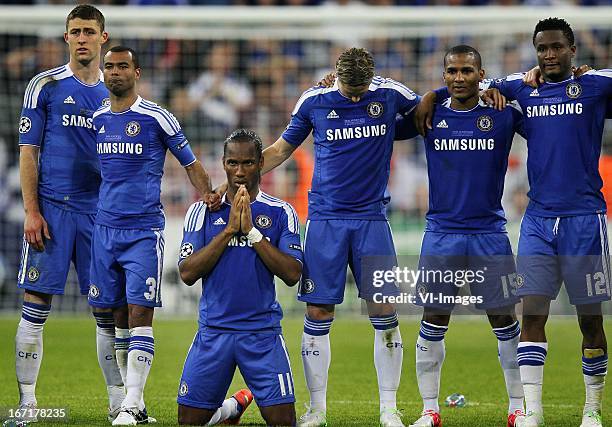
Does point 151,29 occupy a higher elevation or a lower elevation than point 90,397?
higher

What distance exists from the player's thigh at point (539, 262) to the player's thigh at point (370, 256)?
0.87 metres

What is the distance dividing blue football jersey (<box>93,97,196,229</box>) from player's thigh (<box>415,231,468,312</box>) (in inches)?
73.7

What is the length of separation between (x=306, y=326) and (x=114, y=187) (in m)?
1.62

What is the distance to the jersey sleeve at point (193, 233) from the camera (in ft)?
23.9

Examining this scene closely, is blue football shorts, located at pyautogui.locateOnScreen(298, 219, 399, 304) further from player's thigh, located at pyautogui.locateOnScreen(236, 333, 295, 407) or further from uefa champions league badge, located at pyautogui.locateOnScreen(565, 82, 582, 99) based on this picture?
uefa champions league badge, located at pyautogui.locateOnScreen(565, 82, 582, 99)

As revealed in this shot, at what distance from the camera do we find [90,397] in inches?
363

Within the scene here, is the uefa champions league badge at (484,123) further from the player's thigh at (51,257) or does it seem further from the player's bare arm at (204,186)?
the player's thigh at (51,257)

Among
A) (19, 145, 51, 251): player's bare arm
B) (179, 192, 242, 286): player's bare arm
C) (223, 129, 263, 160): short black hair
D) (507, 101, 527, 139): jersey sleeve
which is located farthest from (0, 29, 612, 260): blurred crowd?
(179, 192, 242, 286): player's bare arm

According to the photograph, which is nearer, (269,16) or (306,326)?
(306,326)

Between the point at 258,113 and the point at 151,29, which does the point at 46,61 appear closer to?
the point at 151,29

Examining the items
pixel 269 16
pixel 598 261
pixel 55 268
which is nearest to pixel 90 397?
pixel 55 268

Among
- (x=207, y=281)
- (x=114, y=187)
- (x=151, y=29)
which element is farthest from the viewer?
(x=151, y=29)

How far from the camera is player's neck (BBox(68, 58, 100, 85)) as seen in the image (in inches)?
327

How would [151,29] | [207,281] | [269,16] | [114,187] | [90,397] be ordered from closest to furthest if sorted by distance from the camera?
[207,281], [114,187], [90,397], [269,16], [151,29]
